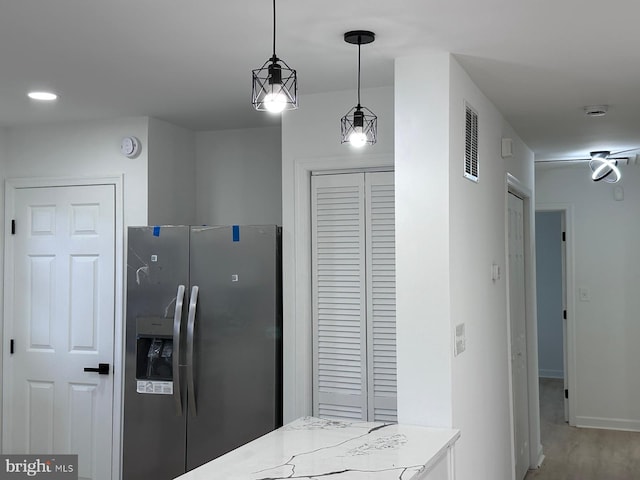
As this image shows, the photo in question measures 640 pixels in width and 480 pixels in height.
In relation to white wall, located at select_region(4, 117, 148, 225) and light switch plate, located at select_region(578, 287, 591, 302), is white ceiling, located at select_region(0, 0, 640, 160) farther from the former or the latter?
light switch plate, located at select_region(578, 287, 591, 302)

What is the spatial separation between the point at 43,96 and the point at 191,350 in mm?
1594

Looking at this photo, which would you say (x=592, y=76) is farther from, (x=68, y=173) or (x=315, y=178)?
(x=68, y=173)

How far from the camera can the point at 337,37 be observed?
258 centimetres

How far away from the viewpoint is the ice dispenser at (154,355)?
379 cm

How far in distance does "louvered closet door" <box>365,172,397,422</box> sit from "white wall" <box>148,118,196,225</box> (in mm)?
1447

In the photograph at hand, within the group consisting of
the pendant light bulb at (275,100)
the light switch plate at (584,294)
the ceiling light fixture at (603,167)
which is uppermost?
the ceiling light fixture at (603,167)

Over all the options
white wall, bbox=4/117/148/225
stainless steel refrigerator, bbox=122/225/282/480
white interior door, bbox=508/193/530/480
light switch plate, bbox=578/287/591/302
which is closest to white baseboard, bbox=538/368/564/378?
light switch plate, bbox=578/287/591/302

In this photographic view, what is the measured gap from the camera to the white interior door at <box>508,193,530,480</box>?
4.51m

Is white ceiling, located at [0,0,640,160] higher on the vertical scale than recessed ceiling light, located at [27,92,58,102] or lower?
lower

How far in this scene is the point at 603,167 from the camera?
18.2 ft

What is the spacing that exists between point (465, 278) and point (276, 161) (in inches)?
76.8

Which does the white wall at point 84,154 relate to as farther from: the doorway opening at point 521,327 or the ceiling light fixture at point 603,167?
the ceiling light fixture at point 603,167

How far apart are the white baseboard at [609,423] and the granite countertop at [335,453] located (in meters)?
4.15

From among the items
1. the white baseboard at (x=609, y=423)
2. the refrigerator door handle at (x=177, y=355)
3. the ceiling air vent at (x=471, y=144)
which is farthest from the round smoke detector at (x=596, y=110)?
the white baseboard at (x=609, y=423)
